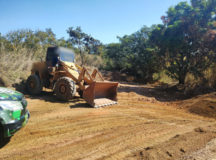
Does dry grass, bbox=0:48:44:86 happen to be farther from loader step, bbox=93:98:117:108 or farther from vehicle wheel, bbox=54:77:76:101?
loader step, bbox=93:98:117:108

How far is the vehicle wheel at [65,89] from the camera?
20.6 feet

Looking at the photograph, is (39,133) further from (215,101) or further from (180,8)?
(180,8)

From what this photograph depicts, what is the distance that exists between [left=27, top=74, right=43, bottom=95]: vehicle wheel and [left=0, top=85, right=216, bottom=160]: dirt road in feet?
8.77

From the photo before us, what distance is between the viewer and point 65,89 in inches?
253

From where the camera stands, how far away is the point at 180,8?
1112cm

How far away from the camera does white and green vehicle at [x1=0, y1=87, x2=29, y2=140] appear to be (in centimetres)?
265

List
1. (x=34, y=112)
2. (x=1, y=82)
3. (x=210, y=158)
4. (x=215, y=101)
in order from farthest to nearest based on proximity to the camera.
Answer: (x=1, y=82), (x=215, y=101), (x=34, y=112), (x=210, y=158)

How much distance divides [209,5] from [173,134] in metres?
9.72

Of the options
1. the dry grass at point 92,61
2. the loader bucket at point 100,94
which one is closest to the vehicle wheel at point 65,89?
the loader bucket at point 100,94

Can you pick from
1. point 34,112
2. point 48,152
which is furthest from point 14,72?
point 48,152

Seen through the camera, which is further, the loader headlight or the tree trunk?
the tree trunk

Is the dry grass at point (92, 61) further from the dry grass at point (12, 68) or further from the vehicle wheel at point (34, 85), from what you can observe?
the vehicle wheel at point (34, 85)

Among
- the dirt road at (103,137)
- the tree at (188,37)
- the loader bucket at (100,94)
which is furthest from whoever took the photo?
the tree at (188,37)

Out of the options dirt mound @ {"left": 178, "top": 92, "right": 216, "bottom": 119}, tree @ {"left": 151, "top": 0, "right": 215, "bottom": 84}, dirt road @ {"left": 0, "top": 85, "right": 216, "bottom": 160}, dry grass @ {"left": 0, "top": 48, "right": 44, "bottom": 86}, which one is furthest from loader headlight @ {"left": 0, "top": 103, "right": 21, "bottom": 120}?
tree @ {"left": 151, "top": 0, "right": 215, "bottom": 84}
